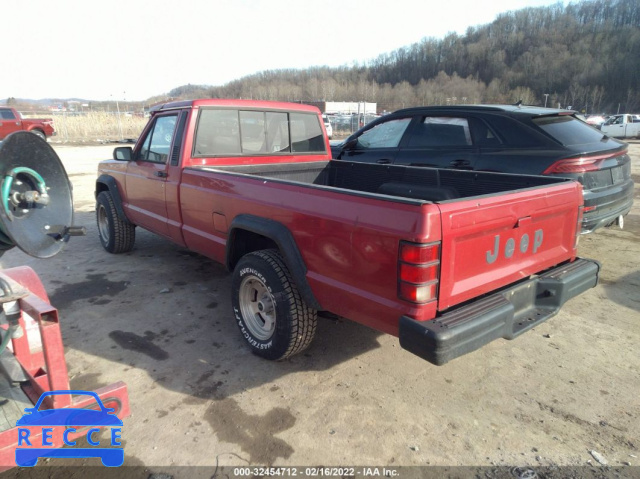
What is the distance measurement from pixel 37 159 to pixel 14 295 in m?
0.65

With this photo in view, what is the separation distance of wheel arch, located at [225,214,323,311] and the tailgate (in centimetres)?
93

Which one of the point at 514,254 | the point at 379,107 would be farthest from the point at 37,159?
Result: the point at 379,107

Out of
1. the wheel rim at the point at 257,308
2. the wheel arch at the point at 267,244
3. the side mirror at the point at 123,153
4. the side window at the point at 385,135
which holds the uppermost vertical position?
the side window at the point at 385,135

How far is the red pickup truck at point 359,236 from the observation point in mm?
2197

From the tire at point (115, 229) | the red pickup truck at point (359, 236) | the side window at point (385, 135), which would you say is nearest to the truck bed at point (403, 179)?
the red pickup truck at point (359, 236)

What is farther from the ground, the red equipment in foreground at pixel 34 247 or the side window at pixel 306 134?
the side window at pixel 306 134

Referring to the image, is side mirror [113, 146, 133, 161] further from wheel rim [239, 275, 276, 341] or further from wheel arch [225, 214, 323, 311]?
wheel rim [239, 275, 276, 341]

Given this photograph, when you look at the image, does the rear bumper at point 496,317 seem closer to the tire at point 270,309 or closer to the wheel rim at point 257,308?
the tire at point 270,309

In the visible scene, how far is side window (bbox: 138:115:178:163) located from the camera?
4414 millimetres

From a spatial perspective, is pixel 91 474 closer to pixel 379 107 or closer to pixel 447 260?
pixel 447 260

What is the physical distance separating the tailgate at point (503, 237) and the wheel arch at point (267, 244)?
36.5 inches

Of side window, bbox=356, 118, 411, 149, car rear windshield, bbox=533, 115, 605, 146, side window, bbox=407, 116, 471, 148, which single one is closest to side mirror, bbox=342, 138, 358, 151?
side window, bbox=356, 118, 411, 149

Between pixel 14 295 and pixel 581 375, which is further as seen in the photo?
pixel 581 375

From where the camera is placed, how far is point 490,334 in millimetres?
2330
